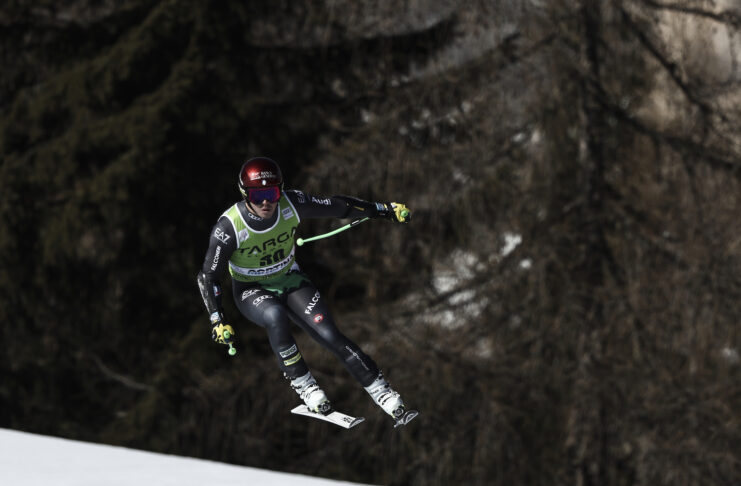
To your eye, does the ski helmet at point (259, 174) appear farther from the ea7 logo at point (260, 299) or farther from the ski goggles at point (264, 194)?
the ea7 logo at point (260, 299)

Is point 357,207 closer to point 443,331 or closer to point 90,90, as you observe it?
point 443,331

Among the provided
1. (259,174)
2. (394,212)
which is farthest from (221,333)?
(394,212)

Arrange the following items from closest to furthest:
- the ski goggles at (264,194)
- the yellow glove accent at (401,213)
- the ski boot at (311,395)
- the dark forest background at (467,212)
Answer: the ski goggles at (264,194) → the ski boot at (311,395) → the yellow glove accent at (401,213) → the dark forest background at (467,212)

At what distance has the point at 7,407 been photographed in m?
28.0

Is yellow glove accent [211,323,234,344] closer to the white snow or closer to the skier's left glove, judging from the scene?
the skier's left glove

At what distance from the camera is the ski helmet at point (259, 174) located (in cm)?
616

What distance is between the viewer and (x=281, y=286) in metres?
7.04

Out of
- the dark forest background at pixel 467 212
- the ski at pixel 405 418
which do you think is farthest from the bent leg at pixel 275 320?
the dark forest background at pixel 467 212

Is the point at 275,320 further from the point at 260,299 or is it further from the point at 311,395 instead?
the point at 311,395

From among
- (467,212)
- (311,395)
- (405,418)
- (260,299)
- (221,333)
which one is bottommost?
(405,418)

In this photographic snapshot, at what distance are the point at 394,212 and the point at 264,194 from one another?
112cm

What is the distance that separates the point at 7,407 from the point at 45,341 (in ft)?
13.1

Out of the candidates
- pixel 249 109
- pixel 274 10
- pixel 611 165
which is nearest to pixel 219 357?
pixel 249 109

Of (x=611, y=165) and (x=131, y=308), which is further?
(x=131, y=308)
